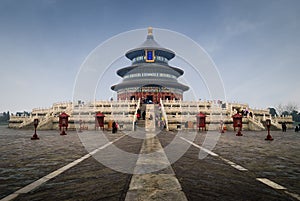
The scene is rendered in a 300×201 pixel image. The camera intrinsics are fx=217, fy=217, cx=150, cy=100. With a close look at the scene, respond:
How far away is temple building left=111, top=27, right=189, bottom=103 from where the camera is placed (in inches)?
1938

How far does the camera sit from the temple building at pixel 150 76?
49219 millimetres

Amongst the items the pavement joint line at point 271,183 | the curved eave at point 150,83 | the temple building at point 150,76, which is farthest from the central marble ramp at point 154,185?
the curved eave at point 150,83

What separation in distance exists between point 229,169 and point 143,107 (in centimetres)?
3056

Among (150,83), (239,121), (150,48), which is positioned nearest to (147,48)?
(150,48)

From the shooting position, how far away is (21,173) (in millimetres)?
4855

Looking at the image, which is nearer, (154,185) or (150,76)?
(154,185)

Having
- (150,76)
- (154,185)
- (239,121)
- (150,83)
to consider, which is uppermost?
(150,76)

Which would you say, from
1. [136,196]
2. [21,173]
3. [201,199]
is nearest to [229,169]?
[201,199]

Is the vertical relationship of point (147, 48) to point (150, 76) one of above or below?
above

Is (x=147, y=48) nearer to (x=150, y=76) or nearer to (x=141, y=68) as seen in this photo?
(x=141, y=68)

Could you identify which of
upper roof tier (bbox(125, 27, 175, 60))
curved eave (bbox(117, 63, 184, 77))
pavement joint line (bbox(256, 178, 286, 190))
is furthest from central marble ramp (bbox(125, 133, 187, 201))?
upper roof tier (bbox(125, 27, 175, 60))

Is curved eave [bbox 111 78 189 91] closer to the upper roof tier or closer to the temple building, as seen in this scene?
the temple building

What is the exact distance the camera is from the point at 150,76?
5141cm

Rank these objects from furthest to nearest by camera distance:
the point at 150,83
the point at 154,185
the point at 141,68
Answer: the point at 141,68 → the point at 150,83 → the point at 154,185
